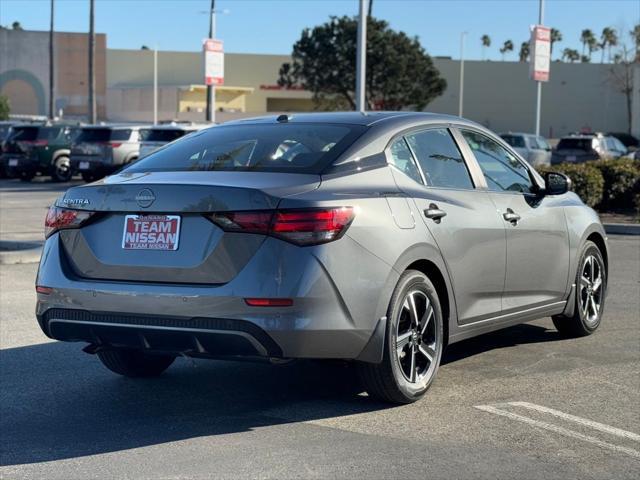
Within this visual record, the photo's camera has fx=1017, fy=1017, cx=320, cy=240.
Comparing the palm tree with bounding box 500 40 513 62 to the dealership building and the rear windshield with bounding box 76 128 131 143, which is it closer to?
the dealership building

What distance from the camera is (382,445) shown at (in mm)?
5211

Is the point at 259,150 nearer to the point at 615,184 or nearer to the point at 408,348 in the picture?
the point at 408,348

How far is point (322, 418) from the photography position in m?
5.74

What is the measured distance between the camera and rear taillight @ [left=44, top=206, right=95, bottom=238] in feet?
18.6

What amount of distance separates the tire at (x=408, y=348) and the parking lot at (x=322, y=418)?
0.13 meters

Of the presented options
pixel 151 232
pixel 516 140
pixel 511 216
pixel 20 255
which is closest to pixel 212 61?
pixel 516 140

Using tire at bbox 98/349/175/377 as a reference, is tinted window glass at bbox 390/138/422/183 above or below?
above

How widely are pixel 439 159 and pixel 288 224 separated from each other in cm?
169

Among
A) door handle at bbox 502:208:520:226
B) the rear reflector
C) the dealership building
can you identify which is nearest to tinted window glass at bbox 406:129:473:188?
door handle at bbox 502:208:520:226

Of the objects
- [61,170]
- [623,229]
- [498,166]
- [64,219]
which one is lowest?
[623,229]

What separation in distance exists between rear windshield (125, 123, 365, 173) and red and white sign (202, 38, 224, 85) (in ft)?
90.1

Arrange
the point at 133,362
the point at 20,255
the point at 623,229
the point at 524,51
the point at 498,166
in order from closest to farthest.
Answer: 1. the point at 133,362
2. the point at 498,166
3. the point at 20,255
4. the point at 623,229
5. the point at 524,51

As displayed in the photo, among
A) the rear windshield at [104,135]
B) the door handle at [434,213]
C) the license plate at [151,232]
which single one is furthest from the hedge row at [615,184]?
the rear windshield at [104,135]

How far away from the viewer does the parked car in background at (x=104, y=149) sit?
3023 cm
